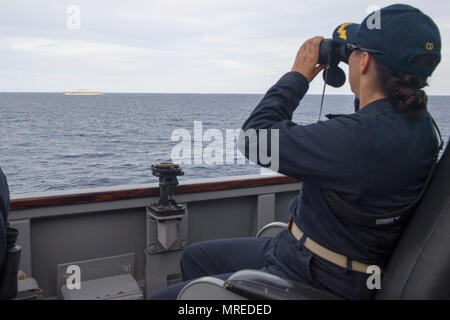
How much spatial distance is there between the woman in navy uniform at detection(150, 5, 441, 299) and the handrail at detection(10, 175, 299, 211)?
47.3 inches

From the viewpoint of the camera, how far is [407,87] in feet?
4.11

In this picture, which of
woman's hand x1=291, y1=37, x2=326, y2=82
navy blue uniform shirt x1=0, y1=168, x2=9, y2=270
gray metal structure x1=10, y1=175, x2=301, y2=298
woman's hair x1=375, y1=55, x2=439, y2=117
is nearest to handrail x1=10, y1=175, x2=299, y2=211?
gray metal structure x1=10, y1=175, x2=301, y2=298

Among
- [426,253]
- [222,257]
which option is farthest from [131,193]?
[426,253]

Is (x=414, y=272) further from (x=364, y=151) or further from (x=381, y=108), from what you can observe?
(x=381, y=108)

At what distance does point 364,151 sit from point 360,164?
4 cm

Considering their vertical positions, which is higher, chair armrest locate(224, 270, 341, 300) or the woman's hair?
the woman's hair

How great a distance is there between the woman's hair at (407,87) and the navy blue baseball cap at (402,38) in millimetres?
11

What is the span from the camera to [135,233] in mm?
2551

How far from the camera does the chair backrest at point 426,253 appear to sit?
116 cm

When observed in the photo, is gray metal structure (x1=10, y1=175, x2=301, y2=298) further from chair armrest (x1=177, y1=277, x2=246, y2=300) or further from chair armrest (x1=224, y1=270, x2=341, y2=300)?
chair armrest (x1=224, y1=270, x2=341, y2=300)

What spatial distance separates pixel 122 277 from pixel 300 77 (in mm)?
1552

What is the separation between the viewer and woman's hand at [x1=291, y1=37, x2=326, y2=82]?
148 cm

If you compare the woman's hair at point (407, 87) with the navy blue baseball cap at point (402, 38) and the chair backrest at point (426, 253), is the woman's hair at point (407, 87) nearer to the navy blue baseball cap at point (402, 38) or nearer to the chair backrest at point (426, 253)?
the navy blue baseball cap at point (402, 38)

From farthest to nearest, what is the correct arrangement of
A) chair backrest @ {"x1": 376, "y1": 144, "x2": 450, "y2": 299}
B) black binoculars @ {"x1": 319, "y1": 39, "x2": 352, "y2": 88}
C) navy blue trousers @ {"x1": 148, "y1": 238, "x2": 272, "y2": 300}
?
navy blue trousers @ {"x1": 148, "y1": 238, "x2": 272, "y2": 300}
black binoculars @ {"x1": 319, "y1": 39, "x2": 352, "y2": 88}
chair backrest @ {"x1": 376, "y1": 144, "x2": 450, "y2": 299}
